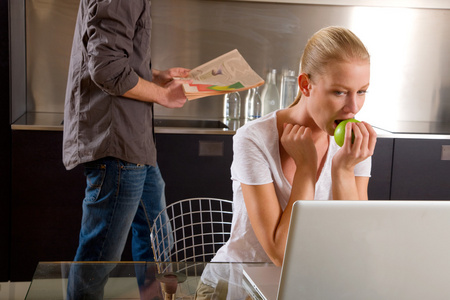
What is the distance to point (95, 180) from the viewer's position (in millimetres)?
1898

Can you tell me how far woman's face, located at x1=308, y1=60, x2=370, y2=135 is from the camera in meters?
1.45

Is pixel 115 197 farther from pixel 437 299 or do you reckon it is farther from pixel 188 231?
pixel 437 299

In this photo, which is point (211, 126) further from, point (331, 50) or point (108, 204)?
point (331, 50)

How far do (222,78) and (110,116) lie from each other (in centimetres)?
41

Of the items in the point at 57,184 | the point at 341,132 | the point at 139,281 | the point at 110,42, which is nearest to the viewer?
the point at 139,281

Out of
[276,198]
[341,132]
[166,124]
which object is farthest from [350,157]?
[166,124]

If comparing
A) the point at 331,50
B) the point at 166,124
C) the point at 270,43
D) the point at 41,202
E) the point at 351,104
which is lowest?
the point at 41,202

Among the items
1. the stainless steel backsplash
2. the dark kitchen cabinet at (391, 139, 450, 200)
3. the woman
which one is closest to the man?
the woman

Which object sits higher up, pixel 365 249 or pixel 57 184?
pixel 365 249

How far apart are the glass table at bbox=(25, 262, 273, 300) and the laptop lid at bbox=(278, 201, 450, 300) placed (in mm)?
280

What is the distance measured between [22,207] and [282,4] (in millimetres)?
1645

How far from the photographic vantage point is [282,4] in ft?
10.0

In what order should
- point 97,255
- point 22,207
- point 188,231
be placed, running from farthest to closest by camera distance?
1. point 188,231
2. point 22,207
3. point 97,255

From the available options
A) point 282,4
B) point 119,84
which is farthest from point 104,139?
point 282,4
